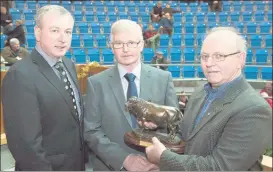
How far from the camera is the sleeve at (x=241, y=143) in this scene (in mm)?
1358

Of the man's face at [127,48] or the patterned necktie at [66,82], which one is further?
the patterned necktie at [66,82]

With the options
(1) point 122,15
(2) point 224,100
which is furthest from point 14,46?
(2) point 224,100

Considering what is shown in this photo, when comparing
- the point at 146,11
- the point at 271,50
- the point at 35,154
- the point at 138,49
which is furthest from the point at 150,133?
the point at 146,11

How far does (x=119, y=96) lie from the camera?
1.93 m

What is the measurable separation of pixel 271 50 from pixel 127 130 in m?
7.50

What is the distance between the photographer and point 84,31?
948 cm

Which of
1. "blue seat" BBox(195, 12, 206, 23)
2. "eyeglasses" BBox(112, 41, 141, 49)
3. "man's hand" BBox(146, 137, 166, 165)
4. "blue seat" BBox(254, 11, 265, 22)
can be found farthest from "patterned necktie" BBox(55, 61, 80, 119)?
"blue seat" BBox(254, 11, 265, 22)

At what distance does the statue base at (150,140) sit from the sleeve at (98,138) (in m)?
0.20

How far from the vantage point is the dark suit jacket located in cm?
173

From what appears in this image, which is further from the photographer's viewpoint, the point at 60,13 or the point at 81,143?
the point at 81,143

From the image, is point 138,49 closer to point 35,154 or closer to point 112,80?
point 112,80

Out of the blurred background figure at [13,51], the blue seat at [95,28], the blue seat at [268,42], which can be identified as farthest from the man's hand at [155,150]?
the blue seat at [268,42]

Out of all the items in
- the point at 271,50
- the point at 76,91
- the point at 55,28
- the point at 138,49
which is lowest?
the point at 271,50

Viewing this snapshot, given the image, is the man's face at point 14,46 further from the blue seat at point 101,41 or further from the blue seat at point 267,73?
the blue seat at point 267,73
